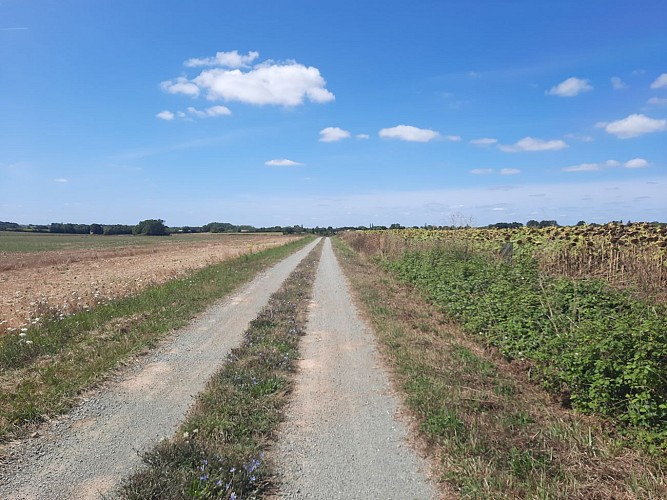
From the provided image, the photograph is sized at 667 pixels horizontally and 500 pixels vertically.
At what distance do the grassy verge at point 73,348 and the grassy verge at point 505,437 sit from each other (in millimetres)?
4397

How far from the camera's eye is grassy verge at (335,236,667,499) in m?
3.04

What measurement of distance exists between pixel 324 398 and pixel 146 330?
4.93 meters

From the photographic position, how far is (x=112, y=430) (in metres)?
4.14

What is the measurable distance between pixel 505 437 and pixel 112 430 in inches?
160

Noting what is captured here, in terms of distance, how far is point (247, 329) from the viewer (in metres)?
8.37

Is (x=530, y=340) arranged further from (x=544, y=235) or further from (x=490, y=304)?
(x=544, y=235)

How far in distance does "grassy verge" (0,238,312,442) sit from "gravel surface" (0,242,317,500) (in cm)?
34

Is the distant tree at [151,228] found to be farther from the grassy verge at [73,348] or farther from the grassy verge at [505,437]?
the grassy verge at [505,437]

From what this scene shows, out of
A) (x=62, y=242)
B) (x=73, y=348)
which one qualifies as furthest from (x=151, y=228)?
(x=73, y=348)

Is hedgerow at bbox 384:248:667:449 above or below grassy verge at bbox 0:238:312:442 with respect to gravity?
above

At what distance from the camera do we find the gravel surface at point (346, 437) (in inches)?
128

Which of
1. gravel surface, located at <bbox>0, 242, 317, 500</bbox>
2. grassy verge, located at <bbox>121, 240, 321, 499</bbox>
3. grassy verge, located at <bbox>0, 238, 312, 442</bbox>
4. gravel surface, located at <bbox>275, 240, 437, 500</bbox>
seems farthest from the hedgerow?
grassy verge, located at <bbox>0, 238, 312, 442</bbox>

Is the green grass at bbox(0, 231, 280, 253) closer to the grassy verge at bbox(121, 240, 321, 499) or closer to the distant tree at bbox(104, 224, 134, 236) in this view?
the distant tree at bbox(104, 224, 134, 236)

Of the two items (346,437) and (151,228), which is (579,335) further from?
(151,228)
